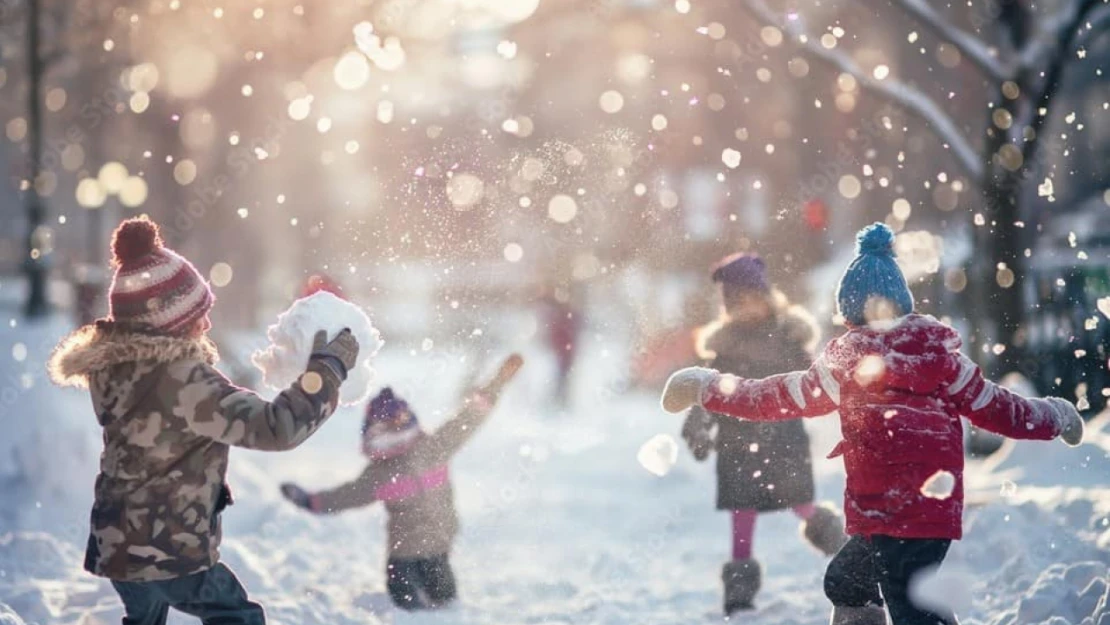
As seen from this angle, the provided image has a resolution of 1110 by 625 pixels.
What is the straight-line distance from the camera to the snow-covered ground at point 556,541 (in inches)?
209

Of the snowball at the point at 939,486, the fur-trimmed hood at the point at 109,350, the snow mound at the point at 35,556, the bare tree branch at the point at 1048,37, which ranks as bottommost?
the snow mound at the point at 35,556

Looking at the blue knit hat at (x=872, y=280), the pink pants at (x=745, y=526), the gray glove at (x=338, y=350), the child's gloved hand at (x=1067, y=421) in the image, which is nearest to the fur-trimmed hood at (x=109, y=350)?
the gray glove at (x=338, y=350)

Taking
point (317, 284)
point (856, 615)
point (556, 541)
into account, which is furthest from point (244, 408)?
point (556, 541)

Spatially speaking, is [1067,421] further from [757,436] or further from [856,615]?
[757,436]

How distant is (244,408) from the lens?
128 inches

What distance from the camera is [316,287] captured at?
195 inches

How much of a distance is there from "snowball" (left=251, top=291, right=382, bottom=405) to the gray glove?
9 centimetres

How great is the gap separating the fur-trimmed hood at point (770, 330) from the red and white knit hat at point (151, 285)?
297 centimetres

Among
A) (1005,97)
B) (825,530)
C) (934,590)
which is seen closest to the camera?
(934,590)

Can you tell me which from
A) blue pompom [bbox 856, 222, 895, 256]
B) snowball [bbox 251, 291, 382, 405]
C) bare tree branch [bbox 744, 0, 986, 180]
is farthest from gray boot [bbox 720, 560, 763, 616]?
bare tree branch [bbox 744, 0, 986, 180]

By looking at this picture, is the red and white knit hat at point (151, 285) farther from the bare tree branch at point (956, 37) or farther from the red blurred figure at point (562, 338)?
the red blurred figure at point (562, 338)

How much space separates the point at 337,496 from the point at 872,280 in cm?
266

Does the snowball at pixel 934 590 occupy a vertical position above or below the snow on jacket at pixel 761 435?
below

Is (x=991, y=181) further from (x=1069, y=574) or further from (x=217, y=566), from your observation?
(x=217, y=566)
